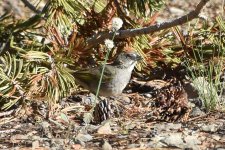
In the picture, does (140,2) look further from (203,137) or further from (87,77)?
(203,137)

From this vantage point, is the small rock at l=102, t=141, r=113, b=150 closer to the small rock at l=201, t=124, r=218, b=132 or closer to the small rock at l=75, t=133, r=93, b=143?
the small rock at l=75, t=133, r=93, b=143

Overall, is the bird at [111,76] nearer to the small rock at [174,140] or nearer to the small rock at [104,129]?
the small rock at [104,129]

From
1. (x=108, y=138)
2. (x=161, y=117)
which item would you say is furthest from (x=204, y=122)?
(x=108, y=138)

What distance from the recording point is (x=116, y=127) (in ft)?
15.1

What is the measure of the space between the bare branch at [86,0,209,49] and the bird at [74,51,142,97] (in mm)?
215

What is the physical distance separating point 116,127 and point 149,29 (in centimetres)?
85

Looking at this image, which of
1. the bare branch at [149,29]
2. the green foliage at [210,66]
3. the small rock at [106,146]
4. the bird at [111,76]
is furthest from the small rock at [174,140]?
the bird at [111,76]

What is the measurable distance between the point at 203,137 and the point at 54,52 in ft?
5.22

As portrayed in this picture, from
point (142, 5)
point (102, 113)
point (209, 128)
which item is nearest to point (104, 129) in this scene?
point (102, 113)

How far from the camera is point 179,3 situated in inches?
338

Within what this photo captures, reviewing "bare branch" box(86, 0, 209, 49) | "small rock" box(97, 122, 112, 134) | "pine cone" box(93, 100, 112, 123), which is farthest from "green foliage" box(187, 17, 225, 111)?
"small rock" box(97, 122, 112, 134)

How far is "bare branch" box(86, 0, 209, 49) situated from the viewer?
4.79m

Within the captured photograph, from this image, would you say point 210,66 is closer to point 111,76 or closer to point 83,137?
point 111,76

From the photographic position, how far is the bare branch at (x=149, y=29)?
15.7 feet
